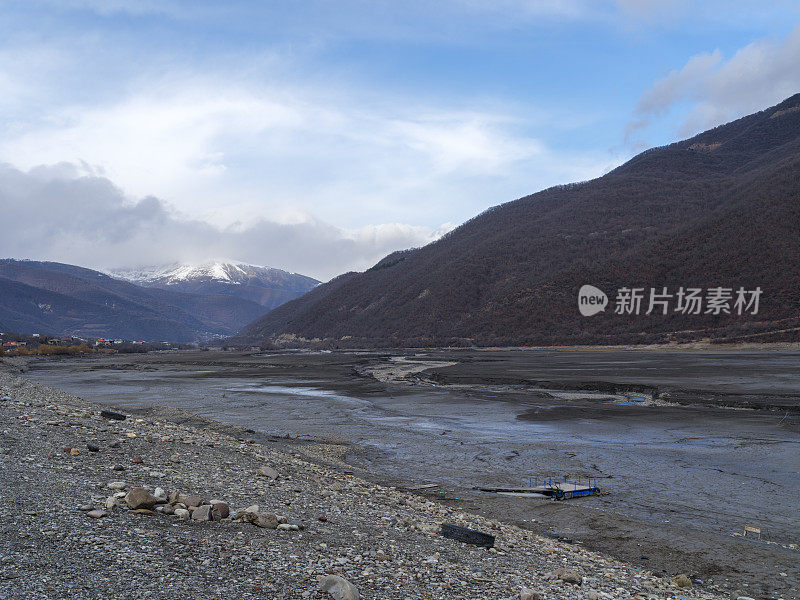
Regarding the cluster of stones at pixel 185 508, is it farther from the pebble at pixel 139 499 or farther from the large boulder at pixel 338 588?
the large boulder at pixel 338 588

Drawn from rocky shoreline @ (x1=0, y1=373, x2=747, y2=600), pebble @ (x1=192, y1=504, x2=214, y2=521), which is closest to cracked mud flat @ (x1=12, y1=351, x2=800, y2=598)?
rocky shoreline @ (x1=0, y1=373, x2=747, y2=600)

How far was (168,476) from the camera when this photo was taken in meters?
10.8

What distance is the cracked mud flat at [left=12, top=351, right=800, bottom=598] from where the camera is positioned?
10742 mm

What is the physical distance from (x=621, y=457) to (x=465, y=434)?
6.56 meters

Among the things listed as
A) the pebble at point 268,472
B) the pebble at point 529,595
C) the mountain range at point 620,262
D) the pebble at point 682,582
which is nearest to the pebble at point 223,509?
the pebble at point 268,472

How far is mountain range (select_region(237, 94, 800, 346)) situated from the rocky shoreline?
7080cm

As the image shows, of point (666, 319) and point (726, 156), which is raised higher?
point (726, 156)

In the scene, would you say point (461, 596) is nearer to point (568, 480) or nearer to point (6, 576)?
point (6, 576)

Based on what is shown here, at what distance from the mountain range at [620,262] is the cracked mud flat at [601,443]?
141 feet

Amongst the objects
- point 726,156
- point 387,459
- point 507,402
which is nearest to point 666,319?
point 507,402

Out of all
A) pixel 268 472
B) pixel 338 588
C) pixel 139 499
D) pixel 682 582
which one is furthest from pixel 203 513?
pixel 682 582

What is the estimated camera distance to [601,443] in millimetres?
20625

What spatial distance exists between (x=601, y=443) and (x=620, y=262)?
94.5 meters

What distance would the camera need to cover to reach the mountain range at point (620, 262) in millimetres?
86562
